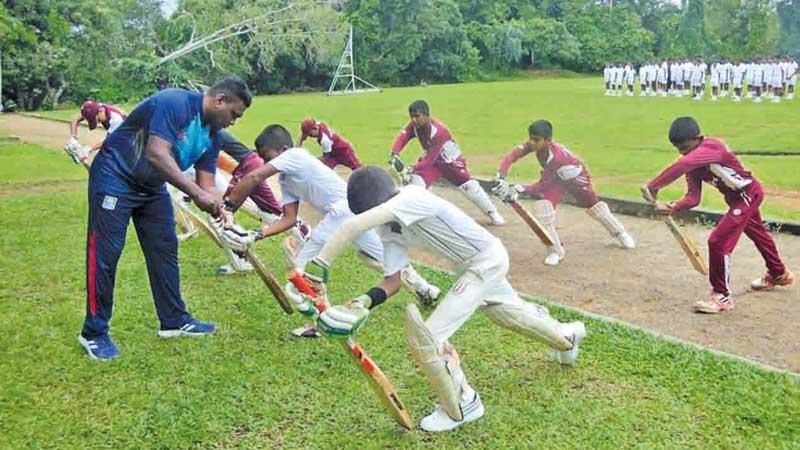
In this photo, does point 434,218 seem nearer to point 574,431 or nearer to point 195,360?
point 574,431

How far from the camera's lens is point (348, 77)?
170ft

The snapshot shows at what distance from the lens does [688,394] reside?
4.71 metres

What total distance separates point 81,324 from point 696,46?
75313 mm

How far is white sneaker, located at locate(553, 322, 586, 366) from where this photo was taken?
502 cm

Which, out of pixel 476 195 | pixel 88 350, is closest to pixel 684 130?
pixel 476 195

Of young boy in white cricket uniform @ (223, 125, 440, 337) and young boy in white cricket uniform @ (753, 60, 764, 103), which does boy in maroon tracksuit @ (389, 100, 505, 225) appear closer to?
young boy in white cricket uniform @ (223, 125, 440, 337)

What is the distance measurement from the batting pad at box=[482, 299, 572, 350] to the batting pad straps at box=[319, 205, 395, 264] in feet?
3.45

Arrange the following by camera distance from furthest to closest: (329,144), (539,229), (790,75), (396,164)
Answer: (790,75) → (396,164) → (329,144) → (539,229)

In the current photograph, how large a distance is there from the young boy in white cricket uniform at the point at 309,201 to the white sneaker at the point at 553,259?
2.04 metres

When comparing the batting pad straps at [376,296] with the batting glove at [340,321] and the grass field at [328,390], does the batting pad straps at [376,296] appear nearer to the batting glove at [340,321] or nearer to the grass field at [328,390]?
the batting glove at [340,321]

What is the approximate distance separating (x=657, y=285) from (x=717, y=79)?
91.6 feet

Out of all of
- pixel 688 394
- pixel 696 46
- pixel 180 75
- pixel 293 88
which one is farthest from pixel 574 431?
pixel 696 46

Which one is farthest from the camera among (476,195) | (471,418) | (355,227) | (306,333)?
(476,195)

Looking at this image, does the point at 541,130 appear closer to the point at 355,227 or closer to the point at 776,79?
the point at 355,227
